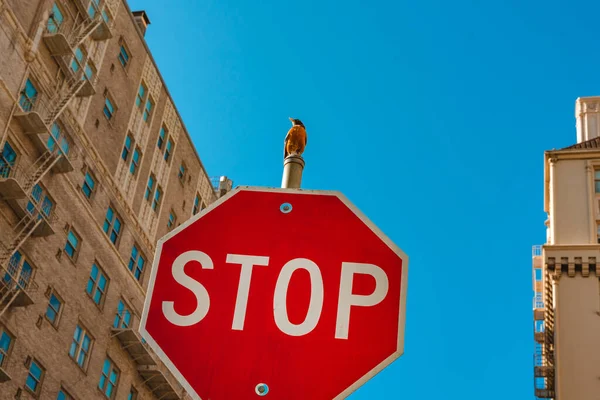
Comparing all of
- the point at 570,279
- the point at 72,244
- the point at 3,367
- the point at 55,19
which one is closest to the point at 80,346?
the point at 72,244

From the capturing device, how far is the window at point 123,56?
1832 inches

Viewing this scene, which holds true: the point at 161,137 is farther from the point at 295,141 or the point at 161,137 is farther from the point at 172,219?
the point at 295,141

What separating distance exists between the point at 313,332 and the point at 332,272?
0.32m

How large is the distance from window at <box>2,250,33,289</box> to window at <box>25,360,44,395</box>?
3120 millimetres

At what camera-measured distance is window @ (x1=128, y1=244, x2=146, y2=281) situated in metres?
46.9

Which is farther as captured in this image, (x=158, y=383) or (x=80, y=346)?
(x=158, y=383)

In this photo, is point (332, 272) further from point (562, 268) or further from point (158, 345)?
point (562, 268)

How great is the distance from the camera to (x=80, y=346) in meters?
40.5

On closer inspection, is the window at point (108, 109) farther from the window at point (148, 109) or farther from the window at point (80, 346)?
the window at point (80, 346)

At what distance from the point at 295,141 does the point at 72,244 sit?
3658cm

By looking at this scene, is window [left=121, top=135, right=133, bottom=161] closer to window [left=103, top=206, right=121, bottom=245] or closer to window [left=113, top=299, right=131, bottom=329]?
window [left=103, top=206, right=121, bottom=245]

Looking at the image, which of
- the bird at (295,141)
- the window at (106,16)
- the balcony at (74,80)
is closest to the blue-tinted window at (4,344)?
the balcony at (74,80)

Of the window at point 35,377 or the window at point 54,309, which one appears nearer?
the window at point 35,377

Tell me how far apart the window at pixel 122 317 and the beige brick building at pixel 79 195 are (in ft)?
0.17
